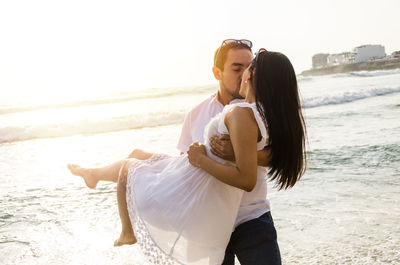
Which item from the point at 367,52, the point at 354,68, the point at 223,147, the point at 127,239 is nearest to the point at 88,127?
the point at 127,239

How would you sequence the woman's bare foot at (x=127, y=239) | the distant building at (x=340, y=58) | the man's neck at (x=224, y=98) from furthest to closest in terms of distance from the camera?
the distant building at (x=340, y=58) < the man's neck at (x=224, y=98) < the woman's bare foot at (x=127, y=239)

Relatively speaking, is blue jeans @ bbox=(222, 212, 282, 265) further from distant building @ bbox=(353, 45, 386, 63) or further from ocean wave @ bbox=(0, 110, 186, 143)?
distant building @ bbox=(353, 45, 386, 63)

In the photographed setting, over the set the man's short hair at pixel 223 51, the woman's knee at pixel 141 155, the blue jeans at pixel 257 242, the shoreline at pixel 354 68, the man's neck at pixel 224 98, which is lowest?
the shoreline at pixel 354 68

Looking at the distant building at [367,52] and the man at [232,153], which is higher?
the man at [232,153]

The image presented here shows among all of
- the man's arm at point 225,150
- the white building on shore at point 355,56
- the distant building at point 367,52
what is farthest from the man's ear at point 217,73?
the distant building at point 367,52

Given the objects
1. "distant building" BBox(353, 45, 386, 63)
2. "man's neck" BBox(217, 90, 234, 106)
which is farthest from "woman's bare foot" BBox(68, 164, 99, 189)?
"distant building" BBox(353, 45, 386, 63)

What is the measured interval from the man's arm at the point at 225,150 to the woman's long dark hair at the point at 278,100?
4 cm

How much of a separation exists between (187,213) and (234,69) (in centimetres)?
130

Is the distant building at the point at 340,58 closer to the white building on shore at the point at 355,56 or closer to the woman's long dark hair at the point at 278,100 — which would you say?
the white building on shore at the point at 355,56

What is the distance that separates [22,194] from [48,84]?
42516mm

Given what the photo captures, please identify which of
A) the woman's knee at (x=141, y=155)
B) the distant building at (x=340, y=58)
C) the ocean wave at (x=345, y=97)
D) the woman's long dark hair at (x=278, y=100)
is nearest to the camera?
the woman's long dark hair at (x=278, y=100)

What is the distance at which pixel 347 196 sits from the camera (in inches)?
209

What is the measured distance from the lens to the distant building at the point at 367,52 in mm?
95375

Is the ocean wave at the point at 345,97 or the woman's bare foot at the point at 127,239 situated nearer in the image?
the woman's bare foot at the point at 127,239
